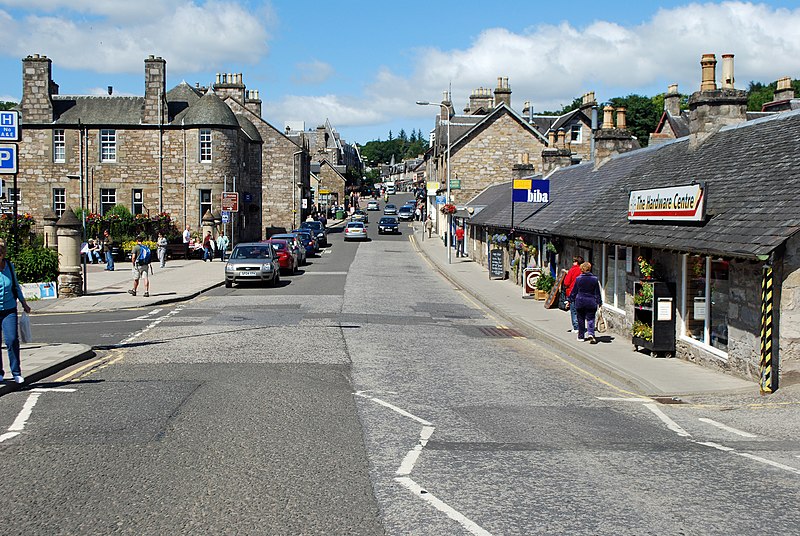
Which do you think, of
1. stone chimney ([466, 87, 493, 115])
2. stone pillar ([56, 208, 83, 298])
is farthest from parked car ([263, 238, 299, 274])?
stone chimney ([466, 87, 493, 115])

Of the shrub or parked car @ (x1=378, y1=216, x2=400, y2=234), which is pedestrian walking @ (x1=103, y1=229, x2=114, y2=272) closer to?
the shrub

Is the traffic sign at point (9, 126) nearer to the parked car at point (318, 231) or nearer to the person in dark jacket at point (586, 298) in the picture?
the person in dark jacket at point (586, 298)

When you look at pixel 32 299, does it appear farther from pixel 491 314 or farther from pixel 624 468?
pixel 624 468

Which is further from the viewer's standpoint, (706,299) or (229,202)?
(229,202)

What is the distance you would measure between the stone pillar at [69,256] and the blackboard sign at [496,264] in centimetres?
1654

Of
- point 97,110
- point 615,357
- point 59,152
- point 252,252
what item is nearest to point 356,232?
point 97,110

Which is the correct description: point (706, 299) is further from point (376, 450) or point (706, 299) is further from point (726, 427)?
point (376, 450)

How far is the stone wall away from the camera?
6159 centimetres

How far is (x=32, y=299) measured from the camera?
25.5 m

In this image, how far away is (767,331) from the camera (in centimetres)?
1227

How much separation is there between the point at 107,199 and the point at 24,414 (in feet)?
149

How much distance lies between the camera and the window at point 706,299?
46.8ft

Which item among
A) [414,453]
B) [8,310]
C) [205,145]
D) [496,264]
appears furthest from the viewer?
[205,145]

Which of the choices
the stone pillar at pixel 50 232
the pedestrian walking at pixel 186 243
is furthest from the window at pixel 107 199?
the stone pillar at pixel 50 232
